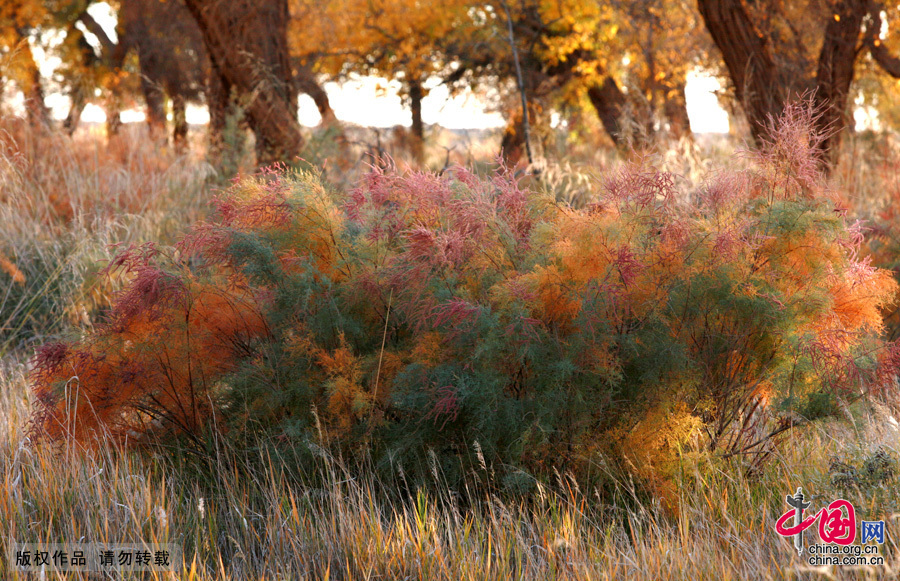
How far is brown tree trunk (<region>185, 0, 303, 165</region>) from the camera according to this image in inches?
302

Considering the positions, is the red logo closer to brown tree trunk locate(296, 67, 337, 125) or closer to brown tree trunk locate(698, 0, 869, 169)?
brown tree trunk locate(698, 0, 869, 169)

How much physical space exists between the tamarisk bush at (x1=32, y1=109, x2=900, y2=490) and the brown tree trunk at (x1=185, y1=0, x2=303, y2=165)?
4822 mm

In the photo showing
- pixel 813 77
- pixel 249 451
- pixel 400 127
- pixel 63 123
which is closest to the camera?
pixel 249 451

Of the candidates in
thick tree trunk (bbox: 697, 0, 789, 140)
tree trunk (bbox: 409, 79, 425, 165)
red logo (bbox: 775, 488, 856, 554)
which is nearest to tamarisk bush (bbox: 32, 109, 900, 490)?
red logo (bbox: 775, 488, 856, 554)

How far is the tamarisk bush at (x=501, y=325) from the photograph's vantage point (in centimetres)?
258

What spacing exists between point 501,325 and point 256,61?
6.02 meters

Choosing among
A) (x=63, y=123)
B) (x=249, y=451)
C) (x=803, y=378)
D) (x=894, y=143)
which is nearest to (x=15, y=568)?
(x=249, y=451)

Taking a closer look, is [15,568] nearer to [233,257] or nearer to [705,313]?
[233,257]

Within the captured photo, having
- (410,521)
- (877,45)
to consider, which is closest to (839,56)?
(877,45)

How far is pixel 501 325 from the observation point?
2.56 m

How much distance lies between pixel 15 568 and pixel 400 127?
1185cm

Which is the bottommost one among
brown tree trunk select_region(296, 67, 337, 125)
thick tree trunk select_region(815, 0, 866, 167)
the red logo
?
the red logo

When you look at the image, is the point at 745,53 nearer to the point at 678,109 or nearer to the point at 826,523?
the point at 826,523

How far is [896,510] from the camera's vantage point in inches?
96.1
